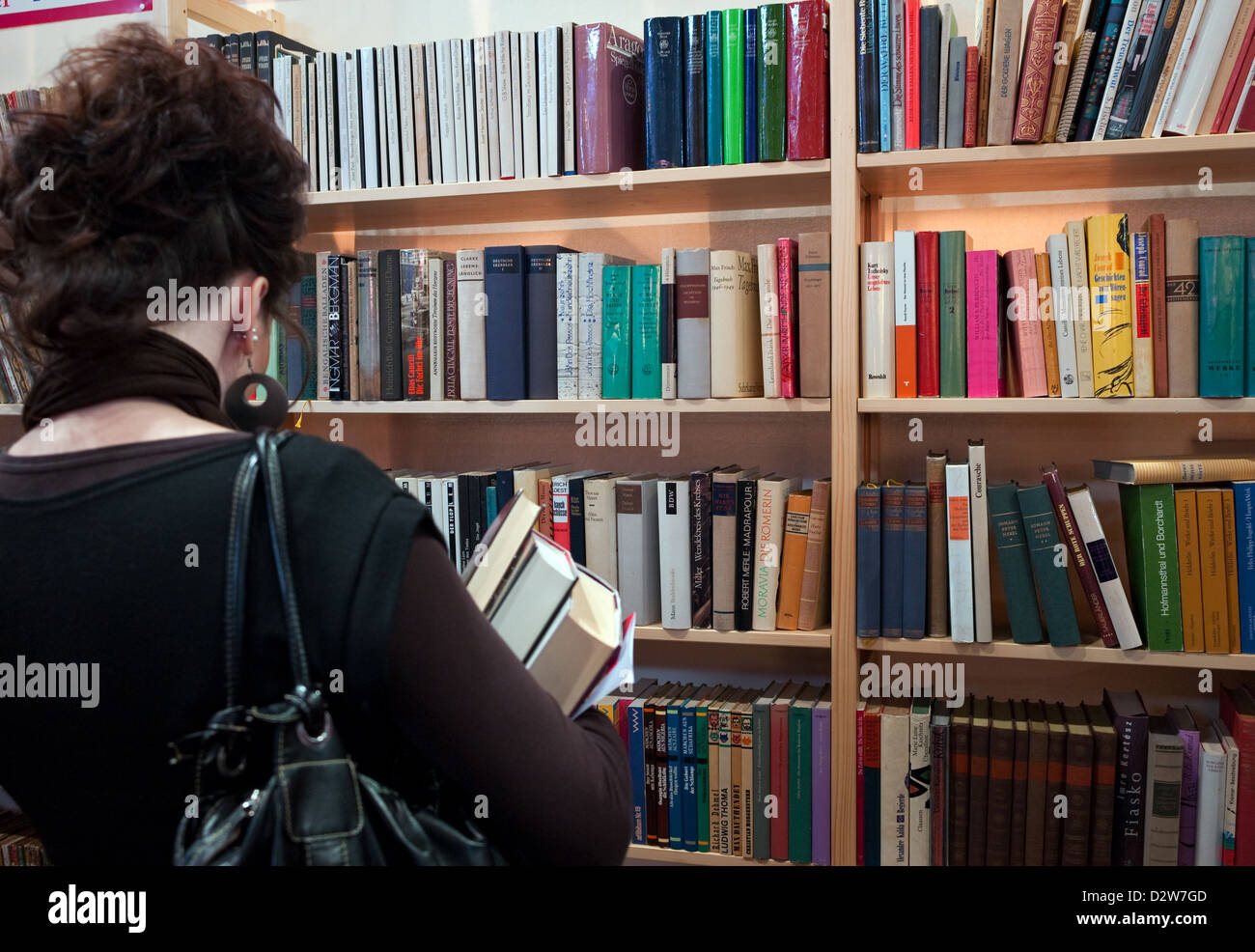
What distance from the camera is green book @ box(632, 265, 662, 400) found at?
73.0 inches

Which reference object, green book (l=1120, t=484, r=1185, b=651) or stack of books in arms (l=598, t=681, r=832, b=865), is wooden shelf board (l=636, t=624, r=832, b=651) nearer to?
stack of books in arms (l=598, t=681, r=832, b=865)

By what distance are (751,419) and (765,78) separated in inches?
26.7

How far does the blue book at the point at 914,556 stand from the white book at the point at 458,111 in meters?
1.03

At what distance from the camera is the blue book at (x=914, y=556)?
1.72 meters

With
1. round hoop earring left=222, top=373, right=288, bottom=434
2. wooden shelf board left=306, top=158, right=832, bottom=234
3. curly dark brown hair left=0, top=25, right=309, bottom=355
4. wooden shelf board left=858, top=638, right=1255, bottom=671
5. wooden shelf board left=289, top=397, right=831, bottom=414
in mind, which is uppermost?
wooden shelf board left=306, top=158, right=832, bottom=234

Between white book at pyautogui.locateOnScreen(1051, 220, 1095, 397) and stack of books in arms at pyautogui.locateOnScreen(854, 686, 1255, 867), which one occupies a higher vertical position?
white book at pyautogui.locateOnScreen(1051, 220, 1095, 397)

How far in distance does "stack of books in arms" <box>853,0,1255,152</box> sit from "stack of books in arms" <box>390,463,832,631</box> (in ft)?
2.11

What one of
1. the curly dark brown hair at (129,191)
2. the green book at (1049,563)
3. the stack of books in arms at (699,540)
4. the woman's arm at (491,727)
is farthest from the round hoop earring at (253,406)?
the green book at (1049,563)

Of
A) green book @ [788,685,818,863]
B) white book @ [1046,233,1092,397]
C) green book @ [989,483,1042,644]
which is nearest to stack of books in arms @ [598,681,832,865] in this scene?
green book @ [788,685,818,863]

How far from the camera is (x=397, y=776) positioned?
2.51 ft

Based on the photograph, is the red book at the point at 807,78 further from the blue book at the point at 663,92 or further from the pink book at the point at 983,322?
the pink book at the point at 983,322
